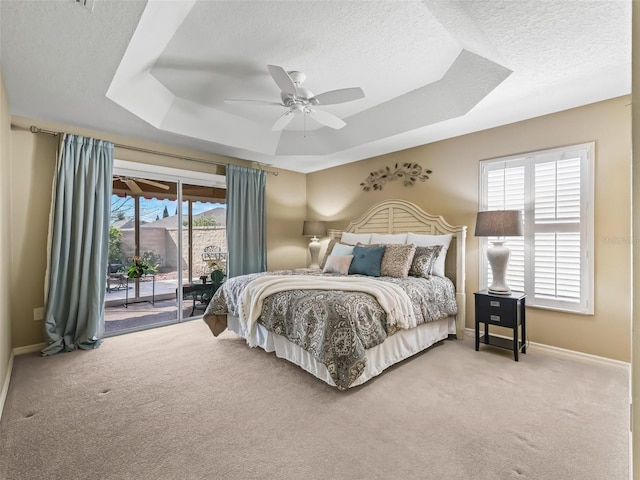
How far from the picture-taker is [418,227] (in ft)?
13.2

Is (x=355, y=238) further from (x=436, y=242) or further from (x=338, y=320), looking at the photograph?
(x=338, y=320)

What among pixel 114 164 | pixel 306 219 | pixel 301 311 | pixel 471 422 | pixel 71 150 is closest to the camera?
pixel 471 422

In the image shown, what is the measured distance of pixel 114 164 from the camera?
3689 mm

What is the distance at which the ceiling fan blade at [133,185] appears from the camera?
3914 millimetres

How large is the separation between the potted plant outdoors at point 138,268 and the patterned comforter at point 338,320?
1.79 metres

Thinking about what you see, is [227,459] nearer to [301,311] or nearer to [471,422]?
[301,311]

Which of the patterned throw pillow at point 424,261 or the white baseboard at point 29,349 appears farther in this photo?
the patterned throw pillow at point 424,261

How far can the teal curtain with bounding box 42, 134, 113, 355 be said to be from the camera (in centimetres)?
315

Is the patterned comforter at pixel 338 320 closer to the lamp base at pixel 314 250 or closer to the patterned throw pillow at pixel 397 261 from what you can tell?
the patterned throw pillow at pixel 397 261

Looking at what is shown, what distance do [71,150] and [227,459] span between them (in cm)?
344

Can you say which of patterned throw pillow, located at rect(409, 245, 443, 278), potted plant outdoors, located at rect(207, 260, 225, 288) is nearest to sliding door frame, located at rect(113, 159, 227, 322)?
potted plant outdoors, located at rect(207, 260, 225, 288)

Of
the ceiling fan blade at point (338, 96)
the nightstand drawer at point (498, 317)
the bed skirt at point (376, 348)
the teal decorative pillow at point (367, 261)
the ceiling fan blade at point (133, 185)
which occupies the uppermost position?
the ceiling fan blade at point (338, 96)

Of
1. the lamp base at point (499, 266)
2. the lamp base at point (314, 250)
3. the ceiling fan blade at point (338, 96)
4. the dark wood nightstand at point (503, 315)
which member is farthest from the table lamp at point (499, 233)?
the lamp base at point (314, 250)

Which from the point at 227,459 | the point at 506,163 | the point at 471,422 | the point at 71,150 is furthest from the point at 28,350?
the point at 506,163
